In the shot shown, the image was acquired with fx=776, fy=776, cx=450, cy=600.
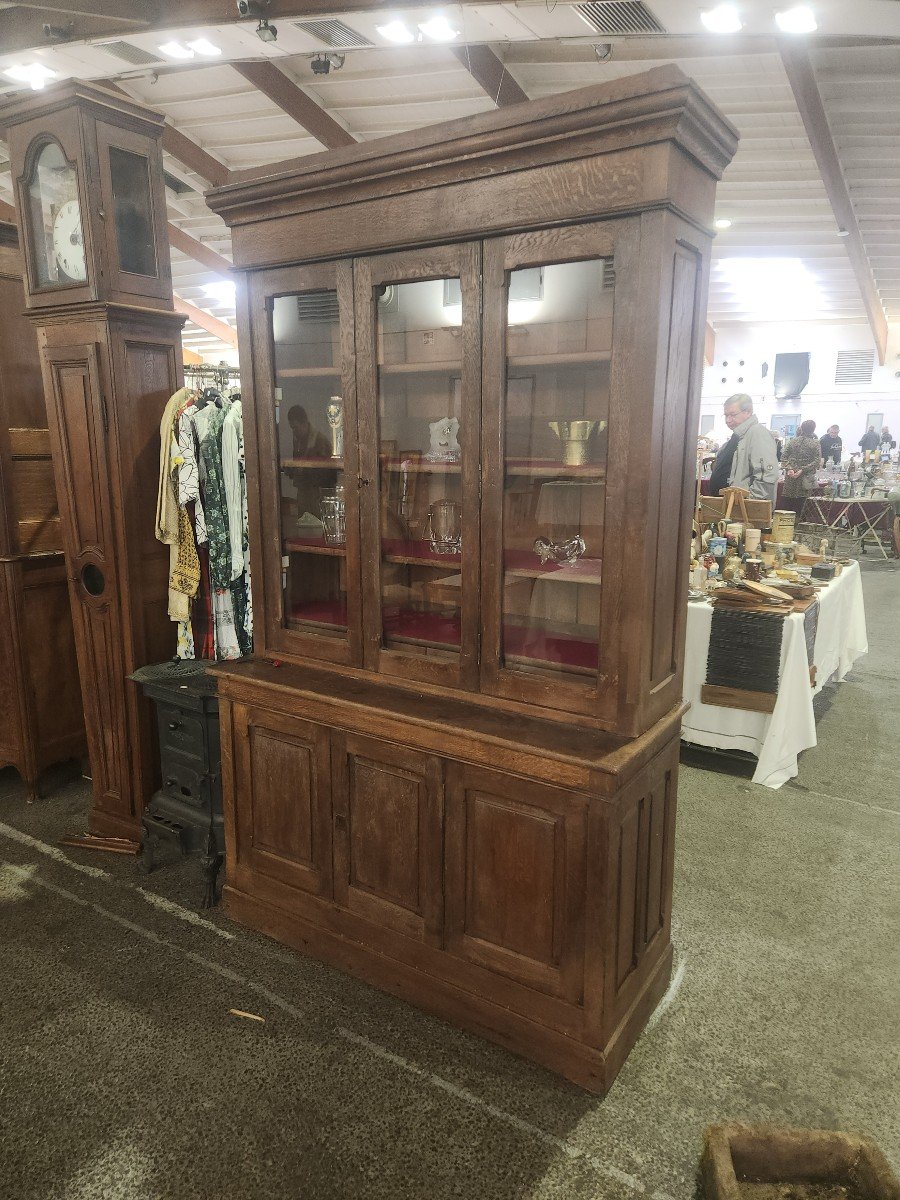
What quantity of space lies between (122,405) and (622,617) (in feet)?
6.46

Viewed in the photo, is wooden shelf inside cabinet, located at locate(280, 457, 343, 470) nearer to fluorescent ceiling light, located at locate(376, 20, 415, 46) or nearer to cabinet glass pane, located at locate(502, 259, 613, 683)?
cabinet glass pane, located at locate(502, 259, 613, 683)

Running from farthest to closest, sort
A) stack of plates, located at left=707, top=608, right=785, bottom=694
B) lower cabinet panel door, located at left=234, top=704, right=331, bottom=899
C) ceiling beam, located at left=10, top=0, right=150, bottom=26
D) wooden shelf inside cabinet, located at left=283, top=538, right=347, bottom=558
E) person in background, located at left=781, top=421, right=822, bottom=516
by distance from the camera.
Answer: person in background, located at left=781, top=421, right=822, bottom=516 < ceiling beam, located at left=10, top=0, right=150, bottom=26 < stack of plates, located at left=707, top=608, right=785, bottom=694 < wooden shelf inside cabinet, located at left=283, top=538, right=347, bottom=558 < lower cabinet panel door, located at left=234, top=704, right=331, bottom=899

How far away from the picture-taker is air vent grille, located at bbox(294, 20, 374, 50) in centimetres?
414

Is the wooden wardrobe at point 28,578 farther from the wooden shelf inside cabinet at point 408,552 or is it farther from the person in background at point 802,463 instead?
the person in background at point 802,463

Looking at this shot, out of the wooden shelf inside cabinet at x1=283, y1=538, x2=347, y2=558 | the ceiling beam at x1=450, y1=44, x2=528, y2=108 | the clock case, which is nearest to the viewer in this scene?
the wooden shelf inside cabinet at x1=283, y1=538, x2=347, y2=558

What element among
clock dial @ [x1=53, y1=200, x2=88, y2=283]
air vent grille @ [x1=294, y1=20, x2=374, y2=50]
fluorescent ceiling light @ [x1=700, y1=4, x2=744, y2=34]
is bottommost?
clock dial @ [x1=53, y1=200, x2=88, y2=283]

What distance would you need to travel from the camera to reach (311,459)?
2.40 m

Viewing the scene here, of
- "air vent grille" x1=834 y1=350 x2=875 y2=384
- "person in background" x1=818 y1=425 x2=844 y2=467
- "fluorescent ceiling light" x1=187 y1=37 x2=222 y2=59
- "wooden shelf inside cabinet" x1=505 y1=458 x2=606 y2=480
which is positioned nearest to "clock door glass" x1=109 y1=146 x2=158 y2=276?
"wooden shelf inside cabinet" x1=505 y1=458 x2=606 y2=480

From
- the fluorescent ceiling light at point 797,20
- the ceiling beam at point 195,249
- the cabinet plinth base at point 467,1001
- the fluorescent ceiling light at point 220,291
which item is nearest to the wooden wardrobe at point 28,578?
the cabinet plinth base at point 467,1001

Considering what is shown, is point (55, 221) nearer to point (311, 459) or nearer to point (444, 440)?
point (311, 459)

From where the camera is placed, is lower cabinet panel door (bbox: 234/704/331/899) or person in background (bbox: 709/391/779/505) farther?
person in background (bbox: 709/391/779/505)

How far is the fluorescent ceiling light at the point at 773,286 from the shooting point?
11.0m

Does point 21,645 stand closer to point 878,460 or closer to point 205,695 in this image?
point 205,695

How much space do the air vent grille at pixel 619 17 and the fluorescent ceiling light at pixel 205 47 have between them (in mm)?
2169
